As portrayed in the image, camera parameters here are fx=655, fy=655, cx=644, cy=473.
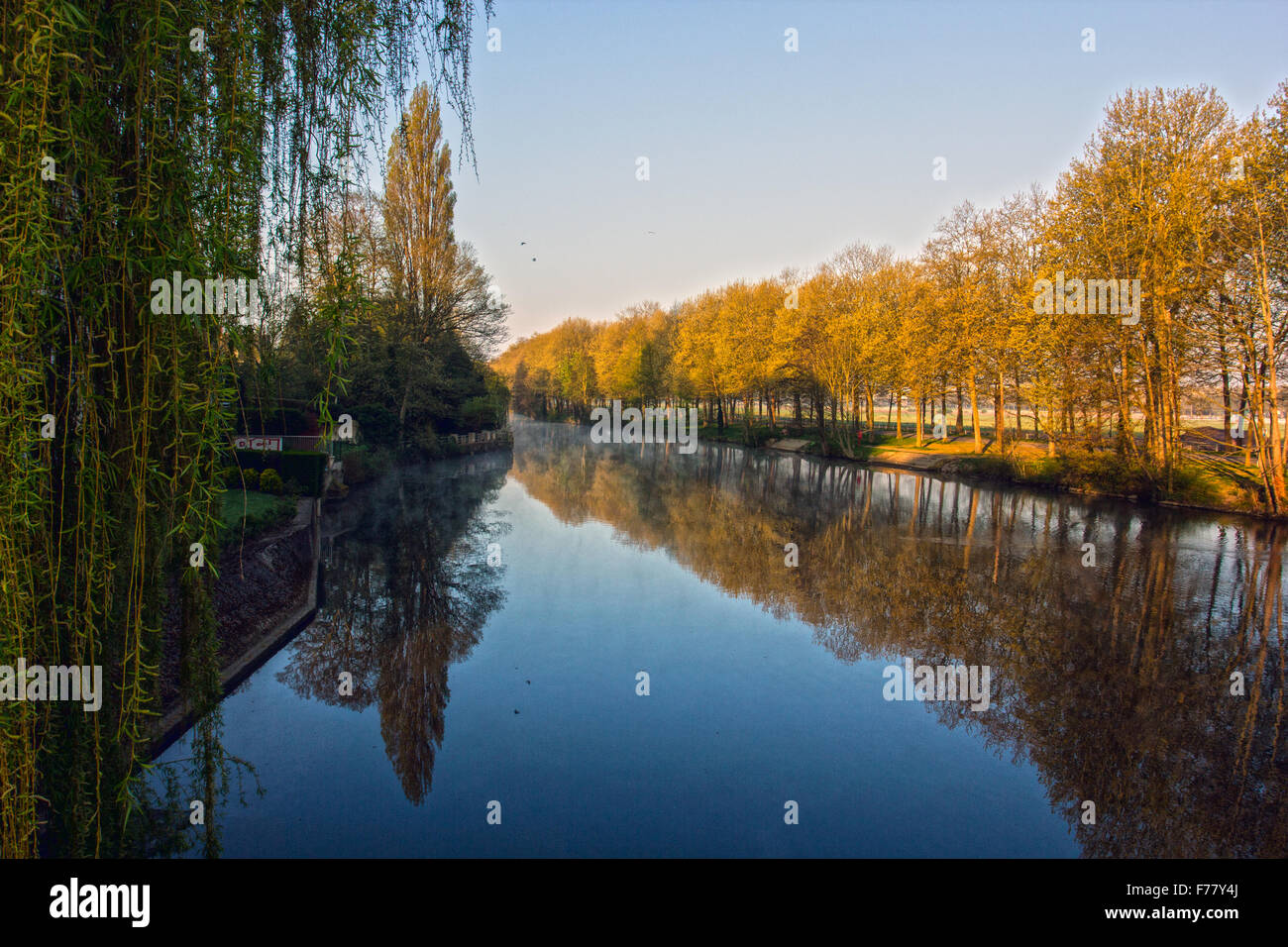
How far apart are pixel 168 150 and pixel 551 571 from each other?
10.3m

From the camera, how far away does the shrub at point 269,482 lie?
54.7 feet

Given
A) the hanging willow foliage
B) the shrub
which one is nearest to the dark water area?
the hanging willow foliage

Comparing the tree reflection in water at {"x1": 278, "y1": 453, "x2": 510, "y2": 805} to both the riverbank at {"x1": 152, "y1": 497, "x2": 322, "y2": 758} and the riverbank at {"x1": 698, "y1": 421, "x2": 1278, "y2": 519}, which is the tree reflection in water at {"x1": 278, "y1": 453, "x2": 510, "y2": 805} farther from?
the riverbank at {"x1": 698, "y1": 421, "x2": 1278, "y2": 519}

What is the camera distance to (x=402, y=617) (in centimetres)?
953

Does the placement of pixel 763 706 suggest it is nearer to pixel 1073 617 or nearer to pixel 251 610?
pixel 1073 617

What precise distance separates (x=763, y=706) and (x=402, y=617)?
5462 mm

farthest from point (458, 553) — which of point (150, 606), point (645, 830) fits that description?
point (150, 606)

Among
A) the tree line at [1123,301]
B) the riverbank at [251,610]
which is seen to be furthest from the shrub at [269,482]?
the tree line at [1123,301]

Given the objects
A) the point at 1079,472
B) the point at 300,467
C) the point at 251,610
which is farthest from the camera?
the point at 1079,472

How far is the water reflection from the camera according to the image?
5.31 meters

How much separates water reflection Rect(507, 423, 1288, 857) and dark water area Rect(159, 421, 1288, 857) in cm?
5

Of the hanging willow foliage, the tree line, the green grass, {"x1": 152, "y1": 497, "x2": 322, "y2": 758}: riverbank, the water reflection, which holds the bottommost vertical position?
the water reflection

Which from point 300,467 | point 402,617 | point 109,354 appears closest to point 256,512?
point 402,617
